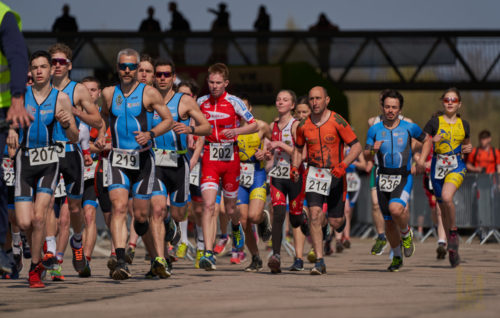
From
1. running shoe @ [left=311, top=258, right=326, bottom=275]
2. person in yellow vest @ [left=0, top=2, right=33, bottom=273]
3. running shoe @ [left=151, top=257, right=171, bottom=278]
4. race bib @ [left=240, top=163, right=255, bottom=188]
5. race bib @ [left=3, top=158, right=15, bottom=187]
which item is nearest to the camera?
person in yellow vest @ [left=0, top=2, right=33, bottom=273]

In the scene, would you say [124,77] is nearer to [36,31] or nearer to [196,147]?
[196,147]

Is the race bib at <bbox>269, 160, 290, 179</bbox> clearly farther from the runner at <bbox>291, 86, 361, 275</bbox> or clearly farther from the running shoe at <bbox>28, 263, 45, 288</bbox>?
the running shoe at <bbox>28, 263, 45, 288</bbox>

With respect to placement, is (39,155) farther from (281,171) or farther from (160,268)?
(281,171)

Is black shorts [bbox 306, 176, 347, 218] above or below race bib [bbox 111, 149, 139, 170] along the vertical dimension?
below

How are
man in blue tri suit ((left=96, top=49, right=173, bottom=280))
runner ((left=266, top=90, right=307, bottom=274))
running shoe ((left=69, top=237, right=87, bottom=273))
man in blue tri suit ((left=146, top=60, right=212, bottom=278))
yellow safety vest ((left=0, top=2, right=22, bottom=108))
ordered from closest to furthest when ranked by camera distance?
yellow safety vest ((left=0, top=2, right=22, bottom=108)) < man in blue tri suit ((left=96, top=49, right=173, bottom=280)) < running shoe ((left=69, top=237, right=87, bottom=273)) < man in blue tri suit ((left=146, top=60, right=212, bottom=278)) < runner ((left=266, top=90, right=307, bottom=274))

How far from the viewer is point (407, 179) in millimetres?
12148

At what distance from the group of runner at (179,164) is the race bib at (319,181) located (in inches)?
0.5

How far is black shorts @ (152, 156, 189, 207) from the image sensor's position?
10891mm

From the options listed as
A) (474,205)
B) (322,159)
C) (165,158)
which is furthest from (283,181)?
(474,205)

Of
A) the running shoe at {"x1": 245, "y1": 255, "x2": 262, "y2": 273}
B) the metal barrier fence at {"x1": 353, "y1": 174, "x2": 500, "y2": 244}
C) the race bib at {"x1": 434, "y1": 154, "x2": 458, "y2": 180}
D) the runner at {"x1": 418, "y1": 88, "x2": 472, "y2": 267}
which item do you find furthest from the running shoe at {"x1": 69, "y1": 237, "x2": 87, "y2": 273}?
the metal barrier fence at {"x1": 353, "y1": 174, "x2": 500, "y2": 244}

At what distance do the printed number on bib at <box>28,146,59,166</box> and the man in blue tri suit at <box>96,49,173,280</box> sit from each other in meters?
0.88

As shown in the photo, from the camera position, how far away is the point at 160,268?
33.1 feet

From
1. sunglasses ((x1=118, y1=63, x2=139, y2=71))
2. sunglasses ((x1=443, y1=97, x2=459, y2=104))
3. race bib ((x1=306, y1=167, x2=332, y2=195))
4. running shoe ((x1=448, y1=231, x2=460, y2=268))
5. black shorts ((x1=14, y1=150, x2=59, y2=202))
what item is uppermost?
sunglasses ((x1=443, y1=97, x2=459, y2=104))

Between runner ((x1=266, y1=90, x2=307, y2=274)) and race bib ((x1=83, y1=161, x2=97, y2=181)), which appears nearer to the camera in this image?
race bib ((x1=83, y1=161, x2=97, y2=181))
